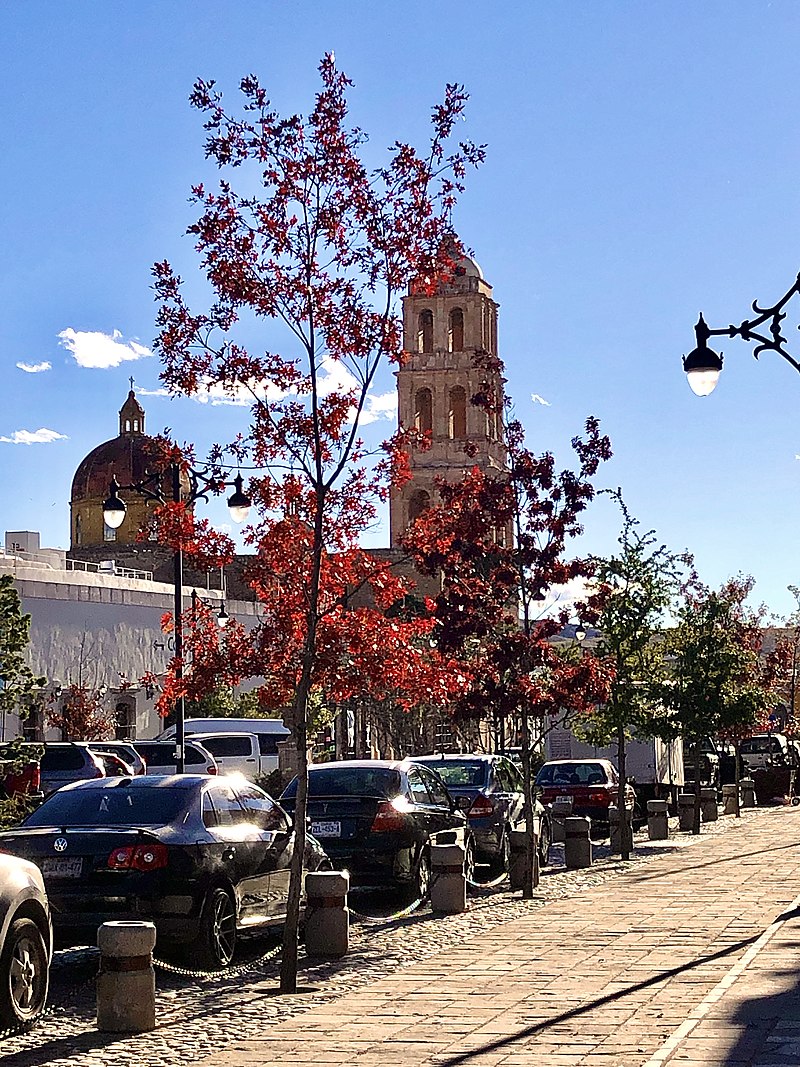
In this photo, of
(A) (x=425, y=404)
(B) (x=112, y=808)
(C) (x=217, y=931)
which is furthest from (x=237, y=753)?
(A) (x=425, y=404)

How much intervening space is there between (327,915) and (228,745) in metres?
30.4

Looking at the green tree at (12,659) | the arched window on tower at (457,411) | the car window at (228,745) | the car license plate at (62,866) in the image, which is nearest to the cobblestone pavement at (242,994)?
the car license plate at (62,866)

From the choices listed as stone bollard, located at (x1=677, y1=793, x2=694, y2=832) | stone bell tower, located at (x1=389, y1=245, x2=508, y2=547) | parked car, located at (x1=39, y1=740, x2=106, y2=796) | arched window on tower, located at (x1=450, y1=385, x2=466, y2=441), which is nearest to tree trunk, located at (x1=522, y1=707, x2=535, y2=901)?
parked car, located at (x1=39, y1=740, x2=106, y2=796)

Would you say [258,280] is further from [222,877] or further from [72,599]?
[72,599]

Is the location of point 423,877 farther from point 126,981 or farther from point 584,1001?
point 126,981

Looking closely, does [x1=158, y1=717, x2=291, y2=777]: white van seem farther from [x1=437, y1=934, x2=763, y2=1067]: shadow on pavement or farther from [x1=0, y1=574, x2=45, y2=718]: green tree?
[x1=437, y1=934, x2=763, y2=1067]: shadow on pavement

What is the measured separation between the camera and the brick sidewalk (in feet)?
30.1

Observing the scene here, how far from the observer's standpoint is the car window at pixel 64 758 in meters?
30.5

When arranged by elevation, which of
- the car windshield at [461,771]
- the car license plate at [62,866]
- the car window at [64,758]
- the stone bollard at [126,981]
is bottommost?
the stone bollard at [126,981]

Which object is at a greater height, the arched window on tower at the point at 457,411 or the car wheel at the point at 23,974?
the arched window on tower at the point at 457,411

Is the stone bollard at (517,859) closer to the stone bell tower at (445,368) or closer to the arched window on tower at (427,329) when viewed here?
the stone bell tower at (445,368)

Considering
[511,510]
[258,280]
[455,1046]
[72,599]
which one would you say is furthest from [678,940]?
[72,599]

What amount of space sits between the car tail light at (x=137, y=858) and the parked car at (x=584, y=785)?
18.2 meters

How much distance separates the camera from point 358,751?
62312 millimetres
